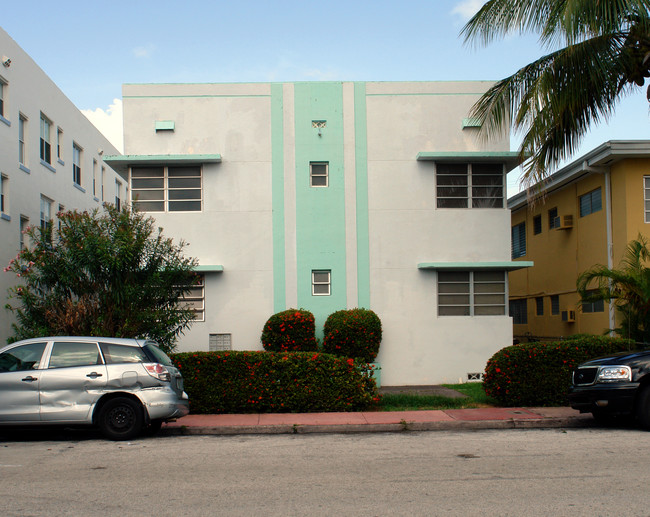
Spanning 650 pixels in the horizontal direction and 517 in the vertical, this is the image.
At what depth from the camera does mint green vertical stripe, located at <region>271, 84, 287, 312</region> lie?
57.5 feet

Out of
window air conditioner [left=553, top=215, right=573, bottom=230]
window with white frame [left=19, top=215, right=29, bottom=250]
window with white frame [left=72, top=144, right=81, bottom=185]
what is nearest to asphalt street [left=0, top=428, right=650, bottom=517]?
window air conditioner [left=553, top=215, right=573, bottom=230]

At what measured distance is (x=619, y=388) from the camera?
10.5 metres

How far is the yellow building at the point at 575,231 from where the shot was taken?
1781 cm

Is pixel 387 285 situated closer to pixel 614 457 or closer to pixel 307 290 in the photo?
pixel 307 290

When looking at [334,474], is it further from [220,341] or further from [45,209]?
[45,209]

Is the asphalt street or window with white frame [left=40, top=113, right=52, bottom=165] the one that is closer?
the asphalt street

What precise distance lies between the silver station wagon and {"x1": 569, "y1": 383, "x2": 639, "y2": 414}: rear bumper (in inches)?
254

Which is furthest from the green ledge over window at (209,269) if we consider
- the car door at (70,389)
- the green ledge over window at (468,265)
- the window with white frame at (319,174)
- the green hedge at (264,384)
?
the car door at (70,389)

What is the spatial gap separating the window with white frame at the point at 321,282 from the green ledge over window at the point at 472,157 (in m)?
3.89

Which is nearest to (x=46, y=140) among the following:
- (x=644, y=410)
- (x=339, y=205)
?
(x=339, y=205)

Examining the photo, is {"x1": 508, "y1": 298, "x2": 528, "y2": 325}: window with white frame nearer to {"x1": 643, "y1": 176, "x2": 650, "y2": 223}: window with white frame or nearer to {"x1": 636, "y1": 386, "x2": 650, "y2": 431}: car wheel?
{"x1": 643, "y1": 176, "x2": 650, "y2": 223}: window with white frame

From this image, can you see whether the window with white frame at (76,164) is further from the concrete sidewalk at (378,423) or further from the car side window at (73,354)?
the car side window at (73,354)

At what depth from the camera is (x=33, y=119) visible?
23141 millimetres

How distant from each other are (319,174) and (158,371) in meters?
8.82
